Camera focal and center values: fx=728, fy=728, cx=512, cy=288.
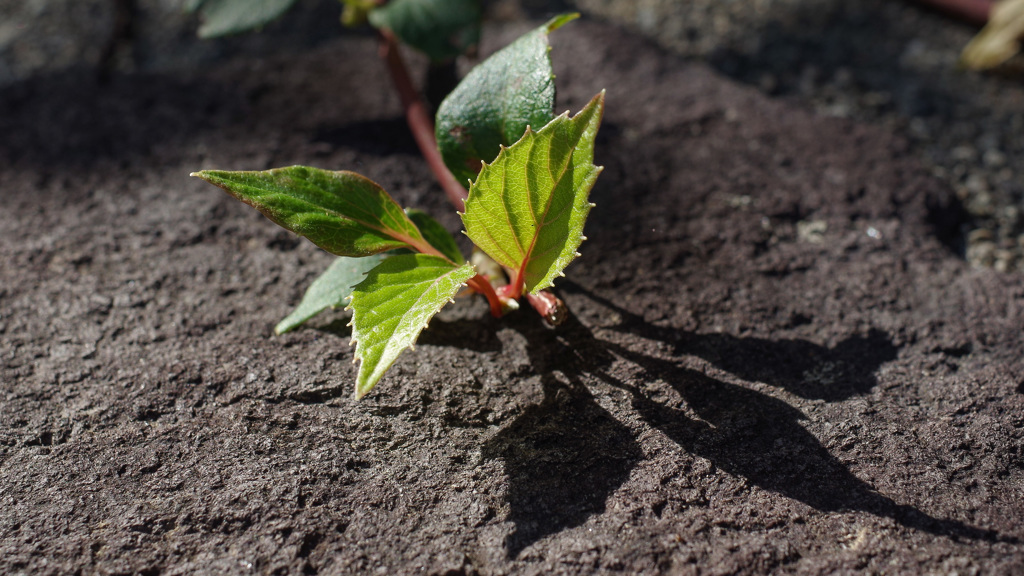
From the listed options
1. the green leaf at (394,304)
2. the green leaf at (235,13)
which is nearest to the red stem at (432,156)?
the green leaf at (394,304)

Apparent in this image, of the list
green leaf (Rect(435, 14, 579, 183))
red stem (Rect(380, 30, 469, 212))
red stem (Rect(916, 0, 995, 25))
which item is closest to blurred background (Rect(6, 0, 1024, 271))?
red stem (Rect(916, 0, 995, 25))

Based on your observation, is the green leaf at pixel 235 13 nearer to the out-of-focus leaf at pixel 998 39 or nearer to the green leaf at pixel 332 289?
the green leaf at pixel 332 289

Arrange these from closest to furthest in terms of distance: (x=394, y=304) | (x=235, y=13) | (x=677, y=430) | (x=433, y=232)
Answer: (x=394, y=304) → (x=677, y=430) → (x=433, y=232) → (x=235, y=13)

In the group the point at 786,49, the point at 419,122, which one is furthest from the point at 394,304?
→ the point at 786,49

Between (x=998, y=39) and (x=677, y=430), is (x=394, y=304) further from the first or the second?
(x=998, y=39)

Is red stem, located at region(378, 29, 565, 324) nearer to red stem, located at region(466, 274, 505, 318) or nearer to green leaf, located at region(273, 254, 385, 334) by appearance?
red stem, located at region(466, 274, 505, 318)
